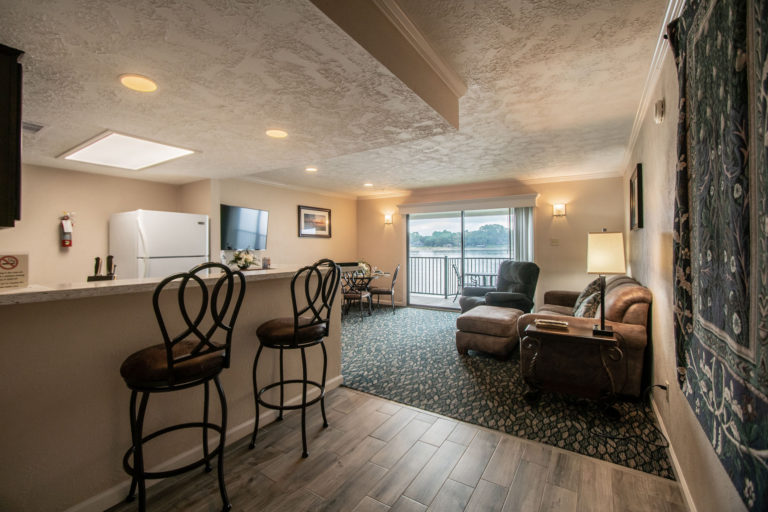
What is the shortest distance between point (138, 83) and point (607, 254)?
365 centimetres

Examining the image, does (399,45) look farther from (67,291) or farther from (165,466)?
(165,466)

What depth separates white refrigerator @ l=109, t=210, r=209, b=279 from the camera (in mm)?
3611

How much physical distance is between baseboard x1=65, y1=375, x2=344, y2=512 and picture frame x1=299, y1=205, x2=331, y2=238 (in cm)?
407

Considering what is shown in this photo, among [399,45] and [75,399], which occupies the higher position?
[399,45]

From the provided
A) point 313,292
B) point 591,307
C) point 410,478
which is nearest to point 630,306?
point 591,307

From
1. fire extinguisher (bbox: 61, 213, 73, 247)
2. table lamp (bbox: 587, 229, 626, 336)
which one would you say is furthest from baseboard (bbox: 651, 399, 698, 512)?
fire extinguisher (bbox: 61, 213, 73, 247)

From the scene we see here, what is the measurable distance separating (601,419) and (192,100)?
351 centimetres

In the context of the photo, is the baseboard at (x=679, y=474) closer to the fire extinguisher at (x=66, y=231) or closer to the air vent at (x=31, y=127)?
the air vent at (x=31, y=127)

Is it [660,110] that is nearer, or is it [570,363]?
[660,110]

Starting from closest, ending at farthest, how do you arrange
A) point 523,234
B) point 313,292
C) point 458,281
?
1. point 313,292
2. point 523,234
3. point 458,281

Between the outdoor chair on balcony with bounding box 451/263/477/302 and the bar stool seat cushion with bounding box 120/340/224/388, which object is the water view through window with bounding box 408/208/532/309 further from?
the bar stool seat cushion with bounding box 120/340/224/388

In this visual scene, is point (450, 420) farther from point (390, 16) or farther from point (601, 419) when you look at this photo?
point (390, 16)

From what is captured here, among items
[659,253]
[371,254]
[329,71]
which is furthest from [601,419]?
[371,254]

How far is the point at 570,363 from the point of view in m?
2.43
